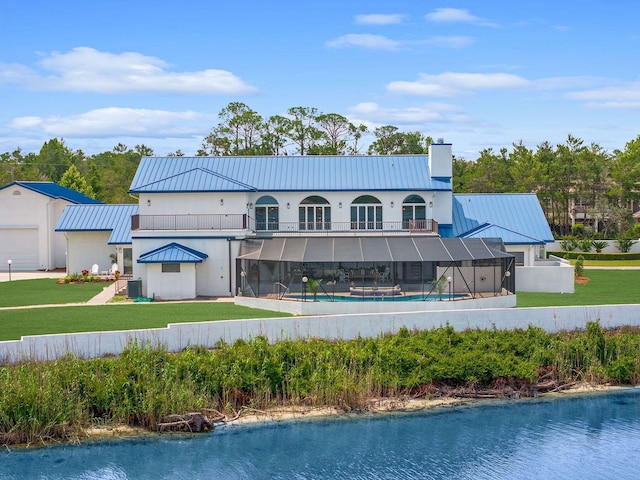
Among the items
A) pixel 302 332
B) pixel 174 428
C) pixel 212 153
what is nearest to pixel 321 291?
pixel 302 332

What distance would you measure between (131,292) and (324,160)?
508 inches

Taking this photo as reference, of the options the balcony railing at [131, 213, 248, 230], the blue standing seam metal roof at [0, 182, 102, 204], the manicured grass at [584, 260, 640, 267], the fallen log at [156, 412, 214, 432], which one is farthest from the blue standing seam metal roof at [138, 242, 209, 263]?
the manicured grass at [584, 260, 640, 267]

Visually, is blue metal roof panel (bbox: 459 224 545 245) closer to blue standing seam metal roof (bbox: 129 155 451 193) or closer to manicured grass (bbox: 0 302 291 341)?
blue standing seam metal roof (bbox: 129 155 451 193)

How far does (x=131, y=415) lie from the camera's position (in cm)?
2241

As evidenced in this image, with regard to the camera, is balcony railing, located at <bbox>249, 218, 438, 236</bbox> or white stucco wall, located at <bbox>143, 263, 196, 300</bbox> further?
balcony railing, located at <bbox>249, 218, 438, 236</bbox>

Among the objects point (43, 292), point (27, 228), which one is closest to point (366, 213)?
point (43, 292)

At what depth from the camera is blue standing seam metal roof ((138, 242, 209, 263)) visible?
35.4 m

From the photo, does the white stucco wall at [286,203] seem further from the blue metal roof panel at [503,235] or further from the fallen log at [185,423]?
the fallen log at [185,423]

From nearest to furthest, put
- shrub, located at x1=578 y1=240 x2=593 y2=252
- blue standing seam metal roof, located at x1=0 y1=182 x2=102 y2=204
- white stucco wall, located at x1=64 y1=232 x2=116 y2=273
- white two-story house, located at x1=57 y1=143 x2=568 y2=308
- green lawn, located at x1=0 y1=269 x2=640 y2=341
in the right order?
green lawn, located at x1=0 y1=269 x2=640 y2=341 → white two-story house, located at x1=57 y1=143 x2=568 y2=308 → white stucco wall, located at x1=64 y1=232 x2=116 y2=273 → blue standing seam metal roof, located at x1=0 y1=182 x2=102 y2=204 → shrub, located at x1=578 y1=240 x2=593 y2=252

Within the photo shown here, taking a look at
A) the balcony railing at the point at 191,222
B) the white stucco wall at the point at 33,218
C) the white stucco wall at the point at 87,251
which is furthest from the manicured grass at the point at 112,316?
the white stucco wall at the point at 33,218

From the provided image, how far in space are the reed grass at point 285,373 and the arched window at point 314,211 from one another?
1374 centimetres

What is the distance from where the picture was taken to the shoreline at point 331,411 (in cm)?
2208

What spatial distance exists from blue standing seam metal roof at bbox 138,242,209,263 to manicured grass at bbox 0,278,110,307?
3199mm

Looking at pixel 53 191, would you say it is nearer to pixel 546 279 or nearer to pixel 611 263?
pixel 546 279
